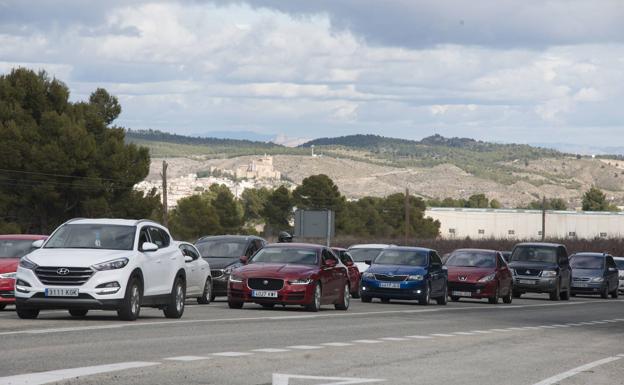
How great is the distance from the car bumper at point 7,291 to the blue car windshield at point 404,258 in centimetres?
1338

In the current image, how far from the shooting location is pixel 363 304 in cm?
3525

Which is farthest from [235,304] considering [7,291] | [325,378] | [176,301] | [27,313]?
[325,378]

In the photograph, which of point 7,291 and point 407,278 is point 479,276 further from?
point 7,291

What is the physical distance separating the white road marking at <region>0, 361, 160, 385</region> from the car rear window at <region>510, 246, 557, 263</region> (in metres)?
34.6

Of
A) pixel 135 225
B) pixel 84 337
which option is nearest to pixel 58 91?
pixel 135 225

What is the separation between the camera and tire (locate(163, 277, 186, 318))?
23.6 meters

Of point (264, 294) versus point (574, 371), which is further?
point (264, 294)

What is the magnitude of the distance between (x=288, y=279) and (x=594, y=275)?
26712mm

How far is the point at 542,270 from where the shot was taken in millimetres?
46812

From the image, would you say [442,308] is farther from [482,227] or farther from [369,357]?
[482,227]

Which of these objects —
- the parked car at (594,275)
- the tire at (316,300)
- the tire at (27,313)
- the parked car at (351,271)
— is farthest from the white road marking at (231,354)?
the parked car at (594,275)

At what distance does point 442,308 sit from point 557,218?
442 ft

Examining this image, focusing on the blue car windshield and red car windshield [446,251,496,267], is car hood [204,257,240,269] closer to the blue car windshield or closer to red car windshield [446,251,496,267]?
the blue car windshield

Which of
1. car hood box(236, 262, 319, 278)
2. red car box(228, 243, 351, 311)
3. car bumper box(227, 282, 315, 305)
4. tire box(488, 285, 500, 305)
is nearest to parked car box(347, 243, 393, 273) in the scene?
tire box(488, 285, 500, 305)
